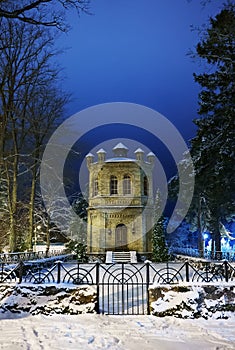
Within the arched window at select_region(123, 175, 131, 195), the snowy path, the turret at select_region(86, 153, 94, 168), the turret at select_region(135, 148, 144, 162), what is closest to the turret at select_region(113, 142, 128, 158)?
the turret at select_region(135, 148, 144, 162)

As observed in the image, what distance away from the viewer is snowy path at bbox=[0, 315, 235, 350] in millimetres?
5711

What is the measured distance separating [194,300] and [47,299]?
369 centimetres

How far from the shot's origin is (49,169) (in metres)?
17.6

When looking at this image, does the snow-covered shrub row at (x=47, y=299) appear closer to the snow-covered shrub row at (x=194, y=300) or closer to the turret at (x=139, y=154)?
the snow-covered shrub row at (x=194, y=300)

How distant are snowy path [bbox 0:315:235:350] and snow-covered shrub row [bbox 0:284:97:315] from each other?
264 mm

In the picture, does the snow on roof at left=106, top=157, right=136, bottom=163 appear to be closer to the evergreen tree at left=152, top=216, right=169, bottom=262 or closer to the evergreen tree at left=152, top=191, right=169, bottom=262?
the evergreen tree at left=152, top=191, right=169, bottom=262

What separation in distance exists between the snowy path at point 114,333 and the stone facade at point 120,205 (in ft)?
64.4

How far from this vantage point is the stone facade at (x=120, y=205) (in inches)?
1074

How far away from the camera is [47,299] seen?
321 inches

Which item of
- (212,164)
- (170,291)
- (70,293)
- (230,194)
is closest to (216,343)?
(170,291)

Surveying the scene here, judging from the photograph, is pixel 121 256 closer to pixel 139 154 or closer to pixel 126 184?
pixel 126 184

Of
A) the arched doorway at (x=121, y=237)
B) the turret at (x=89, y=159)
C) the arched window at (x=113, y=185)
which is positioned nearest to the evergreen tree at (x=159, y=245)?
the arched doorway at (x=121, y=237)

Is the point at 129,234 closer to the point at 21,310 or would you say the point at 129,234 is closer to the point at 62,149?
the point at 62,149

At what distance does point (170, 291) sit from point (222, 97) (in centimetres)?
1104
